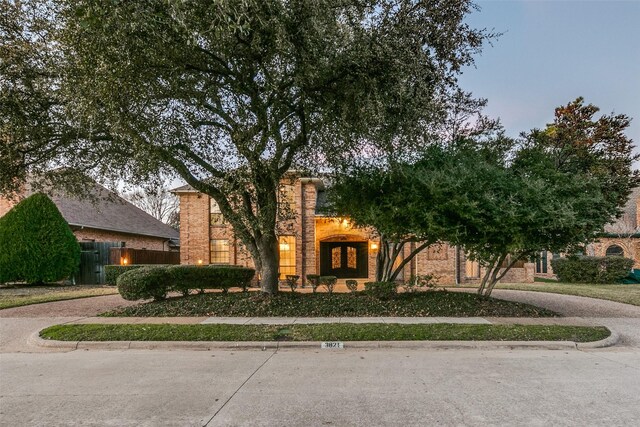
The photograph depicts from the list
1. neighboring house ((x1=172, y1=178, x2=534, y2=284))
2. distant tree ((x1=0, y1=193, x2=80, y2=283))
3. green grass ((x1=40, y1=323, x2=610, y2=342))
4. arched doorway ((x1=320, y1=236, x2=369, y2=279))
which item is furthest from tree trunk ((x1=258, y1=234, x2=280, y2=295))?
distant tree ((x1=0, y1=193, x2=80, y2=283))

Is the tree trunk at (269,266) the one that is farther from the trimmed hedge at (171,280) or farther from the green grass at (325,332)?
the green grass at (325,332)

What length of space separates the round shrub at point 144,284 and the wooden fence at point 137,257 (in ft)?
32.0

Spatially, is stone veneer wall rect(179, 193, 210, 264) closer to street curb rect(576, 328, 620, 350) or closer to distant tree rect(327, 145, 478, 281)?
distant tree rect(327, 145, 478, 281)

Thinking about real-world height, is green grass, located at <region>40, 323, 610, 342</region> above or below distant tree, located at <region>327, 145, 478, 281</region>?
below

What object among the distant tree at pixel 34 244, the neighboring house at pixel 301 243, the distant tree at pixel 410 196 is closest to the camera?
the distant tree at pixel 410 196

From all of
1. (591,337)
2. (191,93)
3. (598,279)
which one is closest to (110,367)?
(191,93)

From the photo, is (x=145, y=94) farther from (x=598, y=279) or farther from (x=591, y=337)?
(x=598, y=279)

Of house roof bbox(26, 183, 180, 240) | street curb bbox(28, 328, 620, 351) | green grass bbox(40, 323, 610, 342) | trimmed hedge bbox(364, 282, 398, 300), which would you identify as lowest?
street curb bbox(28, 328, 620, 351)

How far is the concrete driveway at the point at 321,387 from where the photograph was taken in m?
3.94

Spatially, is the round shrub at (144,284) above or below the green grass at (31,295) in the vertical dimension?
above

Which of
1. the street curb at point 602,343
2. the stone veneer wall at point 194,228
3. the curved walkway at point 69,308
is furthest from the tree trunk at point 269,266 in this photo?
the stone veneer wall at point 194,228

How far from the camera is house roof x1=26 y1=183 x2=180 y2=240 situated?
2155 centimetres

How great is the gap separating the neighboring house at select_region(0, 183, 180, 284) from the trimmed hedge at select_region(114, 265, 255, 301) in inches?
195

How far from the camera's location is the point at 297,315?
9.70 m
